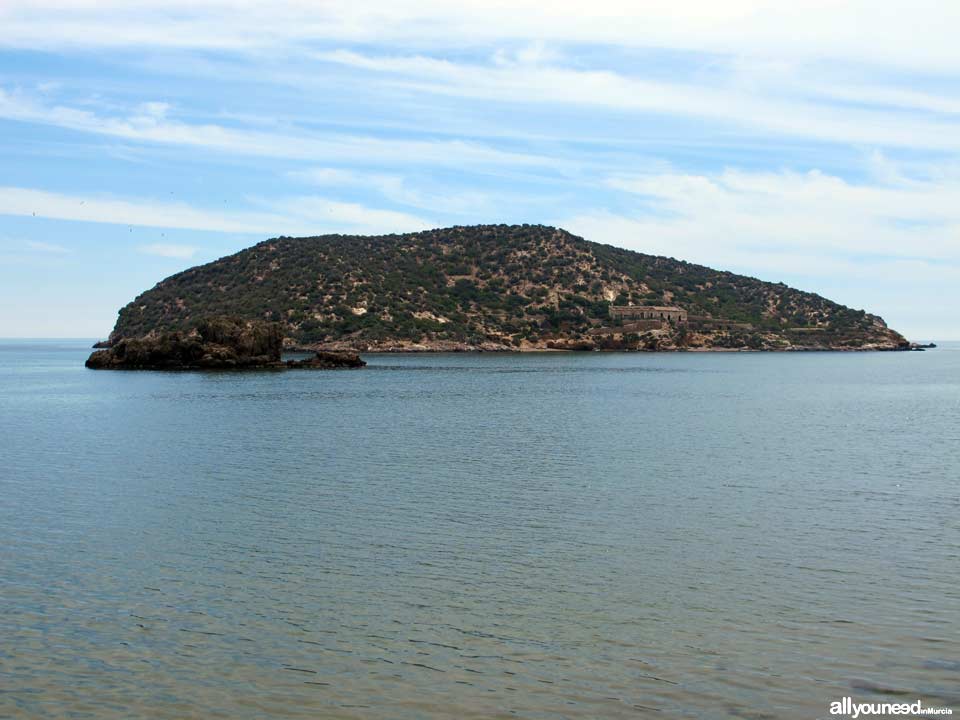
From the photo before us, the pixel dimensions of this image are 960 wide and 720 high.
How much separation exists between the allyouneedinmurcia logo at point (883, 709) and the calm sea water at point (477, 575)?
0.22 meters

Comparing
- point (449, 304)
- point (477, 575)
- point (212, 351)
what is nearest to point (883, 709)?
point (477, 575)

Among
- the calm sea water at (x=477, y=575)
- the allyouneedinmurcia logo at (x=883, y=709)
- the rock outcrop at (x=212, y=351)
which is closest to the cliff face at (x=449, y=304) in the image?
the rock outcrop at (x=212, y=351)

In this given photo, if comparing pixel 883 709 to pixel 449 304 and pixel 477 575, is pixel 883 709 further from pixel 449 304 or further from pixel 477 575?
pixel 449 304

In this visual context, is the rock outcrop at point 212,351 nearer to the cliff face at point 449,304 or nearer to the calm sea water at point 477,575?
the cliff face at point 449,304

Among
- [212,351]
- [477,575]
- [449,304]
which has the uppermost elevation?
[449,304]

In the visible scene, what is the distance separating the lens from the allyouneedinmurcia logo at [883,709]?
10.7 m

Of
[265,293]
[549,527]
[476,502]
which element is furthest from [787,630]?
[265,293]

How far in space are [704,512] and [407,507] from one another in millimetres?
7842

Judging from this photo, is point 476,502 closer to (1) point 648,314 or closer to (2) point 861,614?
(2) point 861,614

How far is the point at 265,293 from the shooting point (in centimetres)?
16950

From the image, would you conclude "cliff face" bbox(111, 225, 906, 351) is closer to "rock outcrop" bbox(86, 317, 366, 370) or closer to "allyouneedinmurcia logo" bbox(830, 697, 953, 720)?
"rock outcrop" bbox(86, 317, 366, 370)

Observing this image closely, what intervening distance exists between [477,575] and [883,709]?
312 inches

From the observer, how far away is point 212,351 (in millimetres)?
102000

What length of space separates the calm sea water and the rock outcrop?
6413 cm
